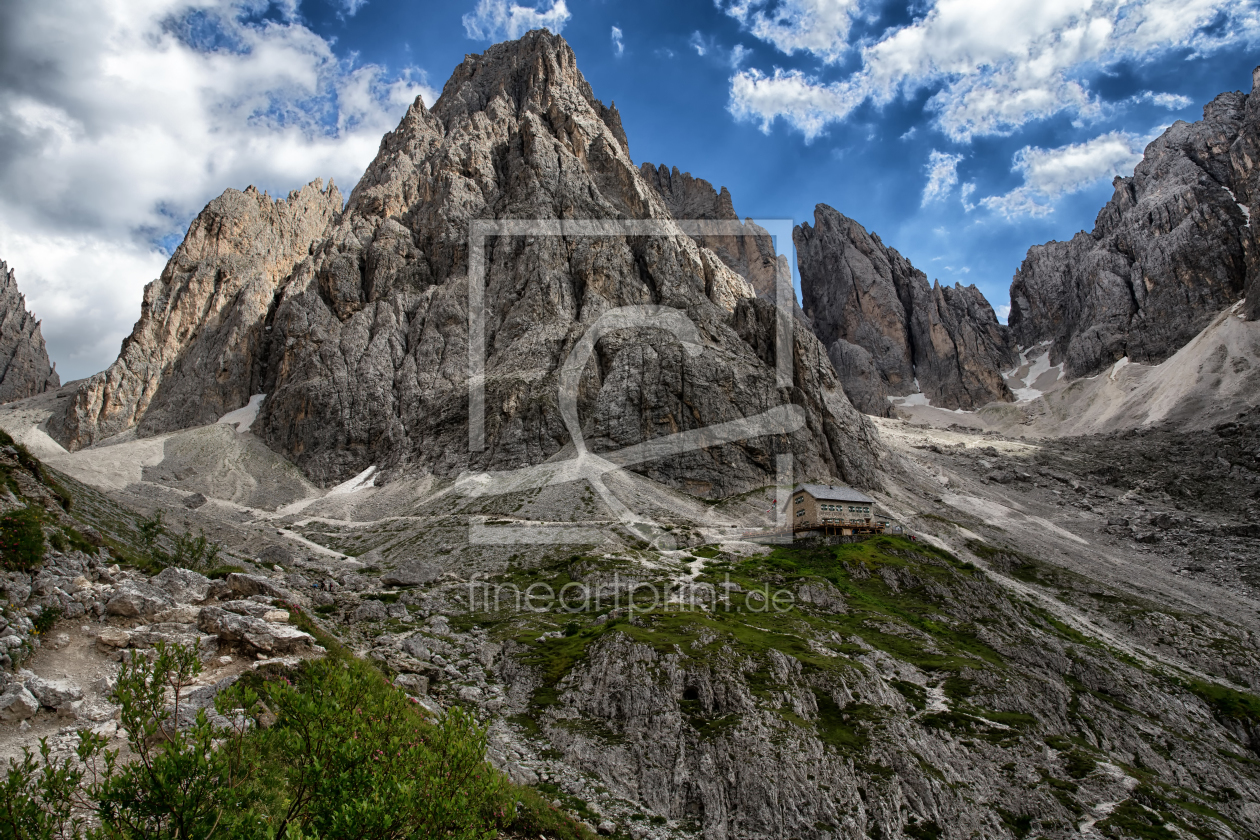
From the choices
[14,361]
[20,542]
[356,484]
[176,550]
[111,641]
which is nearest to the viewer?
[111,641]

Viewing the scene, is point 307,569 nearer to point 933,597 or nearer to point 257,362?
point 933,597

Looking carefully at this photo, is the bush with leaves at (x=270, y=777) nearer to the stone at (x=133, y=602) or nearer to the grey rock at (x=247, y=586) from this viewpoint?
the stone at (x=133, y=602)

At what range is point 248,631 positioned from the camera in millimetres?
23797

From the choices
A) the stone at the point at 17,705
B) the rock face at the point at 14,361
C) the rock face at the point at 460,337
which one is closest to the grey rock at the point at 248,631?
the stone at the point at 17,705

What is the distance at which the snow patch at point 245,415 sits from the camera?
14962cm

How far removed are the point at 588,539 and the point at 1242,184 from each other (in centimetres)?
25240

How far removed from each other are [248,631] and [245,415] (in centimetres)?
15374

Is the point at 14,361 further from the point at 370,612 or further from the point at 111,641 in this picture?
the point at 111,641

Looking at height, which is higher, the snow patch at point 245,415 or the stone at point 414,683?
the snow patch at point 245,415

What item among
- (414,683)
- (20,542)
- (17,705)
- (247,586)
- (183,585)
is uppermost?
(20,542)

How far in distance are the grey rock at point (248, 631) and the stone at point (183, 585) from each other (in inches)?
125

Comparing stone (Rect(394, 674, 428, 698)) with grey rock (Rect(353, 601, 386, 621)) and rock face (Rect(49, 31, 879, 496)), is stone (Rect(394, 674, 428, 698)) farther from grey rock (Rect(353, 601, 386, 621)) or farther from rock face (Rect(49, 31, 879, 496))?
rock face (Rect(49, 31, 879, 496))

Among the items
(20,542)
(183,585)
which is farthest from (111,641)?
(183,585)

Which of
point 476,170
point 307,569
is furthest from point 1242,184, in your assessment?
point 307,569
